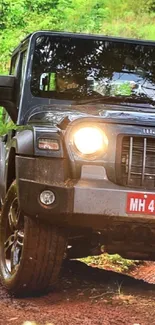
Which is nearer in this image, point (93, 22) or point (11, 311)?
point (11, 311)

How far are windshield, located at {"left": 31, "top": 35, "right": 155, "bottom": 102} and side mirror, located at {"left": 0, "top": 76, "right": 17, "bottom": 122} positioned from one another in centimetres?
17

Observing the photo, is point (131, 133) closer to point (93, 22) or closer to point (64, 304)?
point (64, 304)

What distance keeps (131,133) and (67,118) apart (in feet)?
1.43

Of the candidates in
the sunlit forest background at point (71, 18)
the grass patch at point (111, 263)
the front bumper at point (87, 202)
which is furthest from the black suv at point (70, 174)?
the sunlit forest background at point (71, 18)

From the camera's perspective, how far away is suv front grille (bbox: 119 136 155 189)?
3.70 m

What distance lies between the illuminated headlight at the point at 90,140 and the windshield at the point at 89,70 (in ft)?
3.72

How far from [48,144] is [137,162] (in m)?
0.56

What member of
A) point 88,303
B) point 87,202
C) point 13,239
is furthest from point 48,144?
point 88,303

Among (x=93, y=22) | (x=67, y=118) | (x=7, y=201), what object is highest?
(x=93, y=22)

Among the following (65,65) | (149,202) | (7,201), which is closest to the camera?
(149,202)

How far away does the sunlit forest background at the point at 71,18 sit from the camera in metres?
13.5

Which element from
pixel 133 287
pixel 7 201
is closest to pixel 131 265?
pixel 133 287

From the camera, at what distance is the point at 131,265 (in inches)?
248

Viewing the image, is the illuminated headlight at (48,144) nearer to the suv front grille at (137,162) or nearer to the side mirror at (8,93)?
the suv front grille at (137,162)
